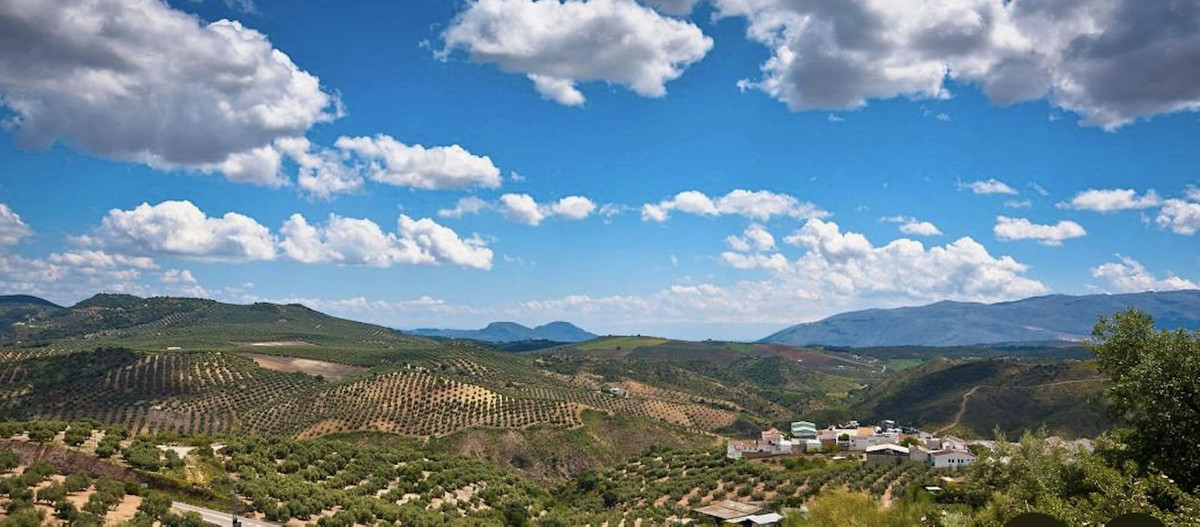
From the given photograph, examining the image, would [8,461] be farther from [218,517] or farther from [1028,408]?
[1028,408]

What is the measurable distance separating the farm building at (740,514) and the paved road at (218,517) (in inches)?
1384

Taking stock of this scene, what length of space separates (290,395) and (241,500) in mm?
110272

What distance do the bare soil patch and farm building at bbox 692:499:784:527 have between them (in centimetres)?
13292

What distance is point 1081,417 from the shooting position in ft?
501

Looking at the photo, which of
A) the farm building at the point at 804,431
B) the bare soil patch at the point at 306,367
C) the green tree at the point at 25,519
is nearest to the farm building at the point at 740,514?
the green tree at the point at 25,519

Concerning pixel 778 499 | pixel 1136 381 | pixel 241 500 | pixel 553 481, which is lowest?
pixel 553 481

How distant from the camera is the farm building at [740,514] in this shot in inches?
2237

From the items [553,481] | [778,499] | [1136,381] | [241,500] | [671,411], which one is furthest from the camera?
[671,411]

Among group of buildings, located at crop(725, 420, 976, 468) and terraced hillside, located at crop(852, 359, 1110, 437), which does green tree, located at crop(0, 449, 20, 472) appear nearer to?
group of buildings, located at crop(725, 420, 976, 468)

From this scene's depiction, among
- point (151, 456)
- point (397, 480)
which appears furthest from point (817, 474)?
point (151, 456)

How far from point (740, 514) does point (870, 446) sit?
49246mm

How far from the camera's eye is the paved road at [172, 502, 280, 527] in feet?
119

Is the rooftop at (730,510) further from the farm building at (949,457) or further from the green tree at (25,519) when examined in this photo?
the green tree at (25,519)

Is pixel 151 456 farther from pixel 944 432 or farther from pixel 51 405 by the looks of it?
pixel 944 432
